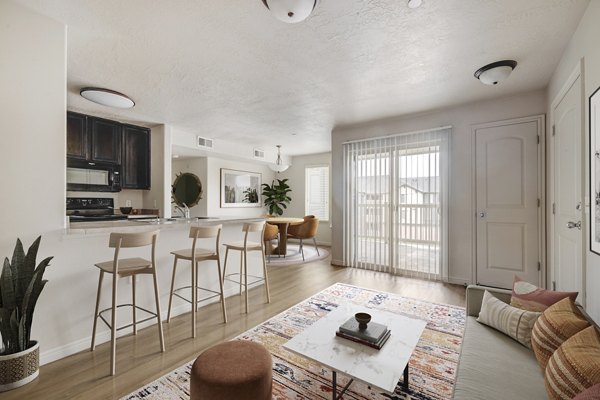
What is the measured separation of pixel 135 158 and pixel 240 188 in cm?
291

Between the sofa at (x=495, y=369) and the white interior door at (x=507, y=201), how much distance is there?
7.69ft

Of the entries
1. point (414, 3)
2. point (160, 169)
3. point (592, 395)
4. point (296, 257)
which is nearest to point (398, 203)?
point (296, 257)

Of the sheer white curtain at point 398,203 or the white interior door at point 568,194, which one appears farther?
the sheer white curtain at point 398,203

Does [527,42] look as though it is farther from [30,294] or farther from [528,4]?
[30,294]

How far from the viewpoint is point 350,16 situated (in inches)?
78.1

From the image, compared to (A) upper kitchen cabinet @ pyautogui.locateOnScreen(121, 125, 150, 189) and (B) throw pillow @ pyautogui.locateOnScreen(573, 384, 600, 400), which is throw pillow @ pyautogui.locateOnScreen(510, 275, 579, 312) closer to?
(B) throw pillow @ pyautogui.locateOnScreen(573, 384, 600, 400)

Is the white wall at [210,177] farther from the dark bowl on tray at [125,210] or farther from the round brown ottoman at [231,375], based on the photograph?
the round brown ottoman at [231,375]

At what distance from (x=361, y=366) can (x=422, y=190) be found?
3.31 meters

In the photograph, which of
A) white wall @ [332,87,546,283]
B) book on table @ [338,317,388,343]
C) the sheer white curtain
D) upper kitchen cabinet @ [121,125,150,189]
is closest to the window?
the sheer white curtain

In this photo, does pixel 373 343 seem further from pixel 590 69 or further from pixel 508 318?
pixel 590 69

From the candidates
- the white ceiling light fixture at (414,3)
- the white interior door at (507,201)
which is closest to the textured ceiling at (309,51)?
the white ceiling light fixture at (414,3)

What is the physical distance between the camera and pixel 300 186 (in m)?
7.88

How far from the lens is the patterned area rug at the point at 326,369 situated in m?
1.71

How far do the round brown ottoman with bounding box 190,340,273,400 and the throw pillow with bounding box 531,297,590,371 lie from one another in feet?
4.41
